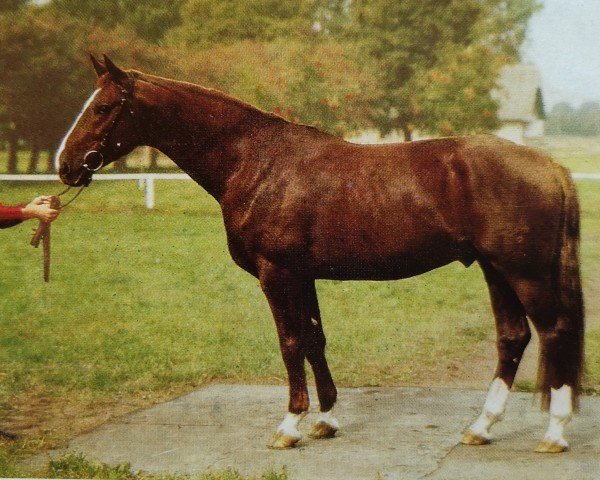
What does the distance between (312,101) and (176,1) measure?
4.53ft

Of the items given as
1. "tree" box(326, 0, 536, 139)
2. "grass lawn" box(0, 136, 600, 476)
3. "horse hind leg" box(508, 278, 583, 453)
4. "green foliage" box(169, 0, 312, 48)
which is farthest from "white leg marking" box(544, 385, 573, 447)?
"green foliage" box(169, 0, 312, 48)

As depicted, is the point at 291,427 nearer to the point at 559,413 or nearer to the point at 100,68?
the point at 559,413

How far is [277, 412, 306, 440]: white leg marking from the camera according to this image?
478 centimetres

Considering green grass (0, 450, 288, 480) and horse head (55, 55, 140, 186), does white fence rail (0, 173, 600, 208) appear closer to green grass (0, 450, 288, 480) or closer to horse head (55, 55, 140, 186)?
horse head (55, 55, 140, 186)

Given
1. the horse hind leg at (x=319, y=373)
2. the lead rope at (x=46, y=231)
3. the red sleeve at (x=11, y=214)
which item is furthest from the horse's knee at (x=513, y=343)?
the red sleeve at (x=11, y=214)

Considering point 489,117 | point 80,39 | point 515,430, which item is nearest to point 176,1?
point 80,39

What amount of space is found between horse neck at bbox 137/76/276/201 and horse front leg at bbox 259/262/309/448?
24.7 inches

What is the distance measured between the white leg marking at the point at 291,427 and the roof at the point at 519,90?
3167 mm

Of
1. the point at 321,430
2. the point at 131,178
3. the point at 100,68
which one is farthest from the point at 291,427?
the point at 131,178

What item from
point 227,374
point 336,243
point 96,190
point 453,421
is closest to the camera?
point 336,243

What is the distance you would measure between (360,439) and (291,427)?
410mm

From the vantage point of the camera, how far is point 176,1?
6953 millimetres

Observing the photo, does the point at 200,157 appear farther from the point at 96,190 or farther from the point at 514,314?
the point at 96,190

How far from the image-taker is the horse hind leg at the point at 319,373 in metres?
4.96
